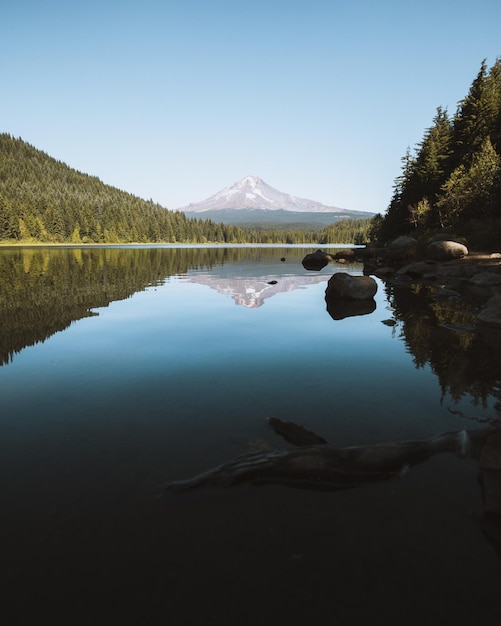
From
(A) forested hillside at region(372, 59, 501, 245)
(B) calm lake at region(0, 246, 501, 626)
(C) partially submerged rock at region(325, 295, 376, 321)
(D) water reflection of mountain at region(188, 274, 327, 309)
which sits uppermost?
(A) forested hillside at region(372, 59, 501, 245)

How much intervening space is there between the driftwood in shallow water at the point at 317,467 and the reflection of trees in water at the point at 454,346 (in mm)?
2907

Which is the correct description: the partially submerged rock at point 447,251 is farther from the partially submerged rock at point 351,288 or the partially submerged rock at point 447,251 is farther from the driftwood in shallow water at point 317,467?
the driftwood in shallow water at point 317,467

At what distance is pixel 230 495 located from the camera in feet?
12.5

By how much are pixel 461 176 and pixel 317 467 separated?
49.9 metres

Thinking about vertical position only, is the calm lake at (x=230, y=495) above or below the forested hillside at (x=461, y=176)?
below

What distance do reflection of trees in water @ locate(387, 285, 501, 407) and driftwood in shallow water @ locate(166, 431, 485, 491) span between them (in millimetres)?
2907

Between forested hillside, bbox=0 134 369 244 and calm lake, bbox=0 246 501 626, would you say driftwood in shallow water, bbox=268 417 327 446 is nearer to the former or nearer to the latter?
calm lake, bbox=0 246 501 626

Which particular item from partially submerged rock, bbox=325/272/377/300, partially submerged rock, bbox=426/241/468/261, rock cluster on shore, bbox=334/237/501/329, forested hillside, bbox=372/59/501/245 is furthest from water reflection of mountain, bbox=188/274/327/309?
forested hillside, bbox=372/59/501/245

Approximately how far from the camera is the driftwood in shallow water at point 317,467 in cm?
398

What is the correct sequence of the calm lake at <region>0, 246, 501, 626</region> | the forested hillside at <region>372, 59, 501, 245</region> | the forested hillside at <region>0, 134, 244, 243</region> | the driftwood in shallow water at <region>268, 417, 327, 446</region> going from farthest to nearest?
1. the forested hillside at <region>0, 134, 244, 243</region>
2. the forested hillside at <region>372, 59, 501, 245</region>
3. the driftwood in shallow water at <region>268, 417, 327, 446</region>
4. the calm lake at <region>0, 246, 501, 626</region>

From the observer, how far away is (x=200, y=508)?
359 centimetres

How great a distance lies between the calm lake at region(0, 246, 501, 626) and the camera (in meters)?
2.66

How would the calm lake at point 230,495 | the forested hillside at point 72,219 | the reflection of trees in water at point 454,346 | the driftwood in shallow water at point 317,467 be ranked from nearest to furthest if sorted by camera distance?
the calm lake at point 230,495, the driftwood in shallow water at point 317,467, the reflection of trees in water at point 454,346, the forested hillside at point 72,219

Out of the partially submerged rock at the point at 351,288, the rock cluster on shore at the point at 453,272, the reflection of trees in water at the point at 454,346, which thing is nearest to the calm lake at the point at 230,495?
the reflection of trees in water at the point at 454,346
